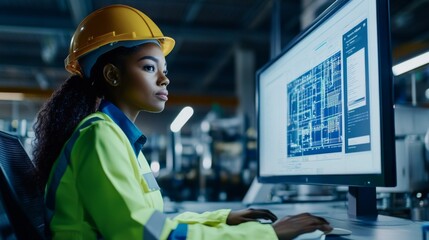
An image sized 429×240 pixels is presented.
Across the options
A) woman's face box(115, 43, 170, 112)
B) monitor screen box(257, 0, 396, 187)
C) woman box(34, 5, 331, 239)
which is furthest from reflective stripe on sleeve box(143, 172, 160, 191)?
monitor screen box(257, 0, 396, 187)

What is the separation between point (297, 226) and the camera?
2.83ft

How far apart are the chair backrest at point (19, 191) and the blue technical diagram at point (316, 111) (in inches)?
29.0

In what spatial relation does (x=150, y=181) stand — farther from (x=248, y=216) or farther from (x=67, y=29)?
(x=67, y=29)

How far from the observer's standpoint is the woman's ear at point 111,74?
1.20m

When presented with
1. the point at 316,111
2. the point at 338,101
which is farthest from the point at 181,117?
the point at 338,101

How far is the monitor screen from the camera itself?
0.99 metres

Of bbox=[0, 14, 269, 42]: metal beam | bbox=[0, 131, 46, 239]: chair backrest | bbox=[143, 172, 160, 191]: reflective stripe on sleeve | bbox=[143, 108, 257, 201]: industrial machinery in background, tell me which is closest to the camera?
bbox=[0, 131, 46, 239]: chair backrest

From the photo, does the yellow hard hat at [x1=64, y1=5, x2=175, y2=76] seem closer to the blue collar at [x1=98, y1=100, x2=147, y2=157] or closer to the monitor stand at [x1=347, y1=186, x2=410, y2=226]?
the blue collar at [x1=98, y1=100, x2=147, y2=157]

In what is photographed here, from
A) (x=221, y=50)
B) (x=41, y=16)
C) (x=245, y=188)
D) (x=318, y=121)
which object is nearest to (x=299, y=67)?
(x=318, y=121)

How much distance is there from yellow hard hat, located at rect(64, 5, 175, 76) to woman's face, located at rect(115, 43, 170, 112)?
0.04 metres

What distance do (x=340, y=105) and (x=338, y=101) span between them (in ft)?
0.05

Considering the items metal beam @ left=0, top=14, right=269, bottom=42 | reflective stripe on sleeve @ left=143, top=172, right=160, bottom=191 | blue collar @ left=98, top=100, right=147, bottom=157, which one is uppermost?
metal beam @ left=0, top=14, right=269, bottom=42

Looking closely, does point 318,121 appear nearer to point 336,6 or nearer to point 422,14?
point 336,6

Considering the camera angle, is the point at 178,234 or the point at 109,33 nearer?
the point at 178,234
